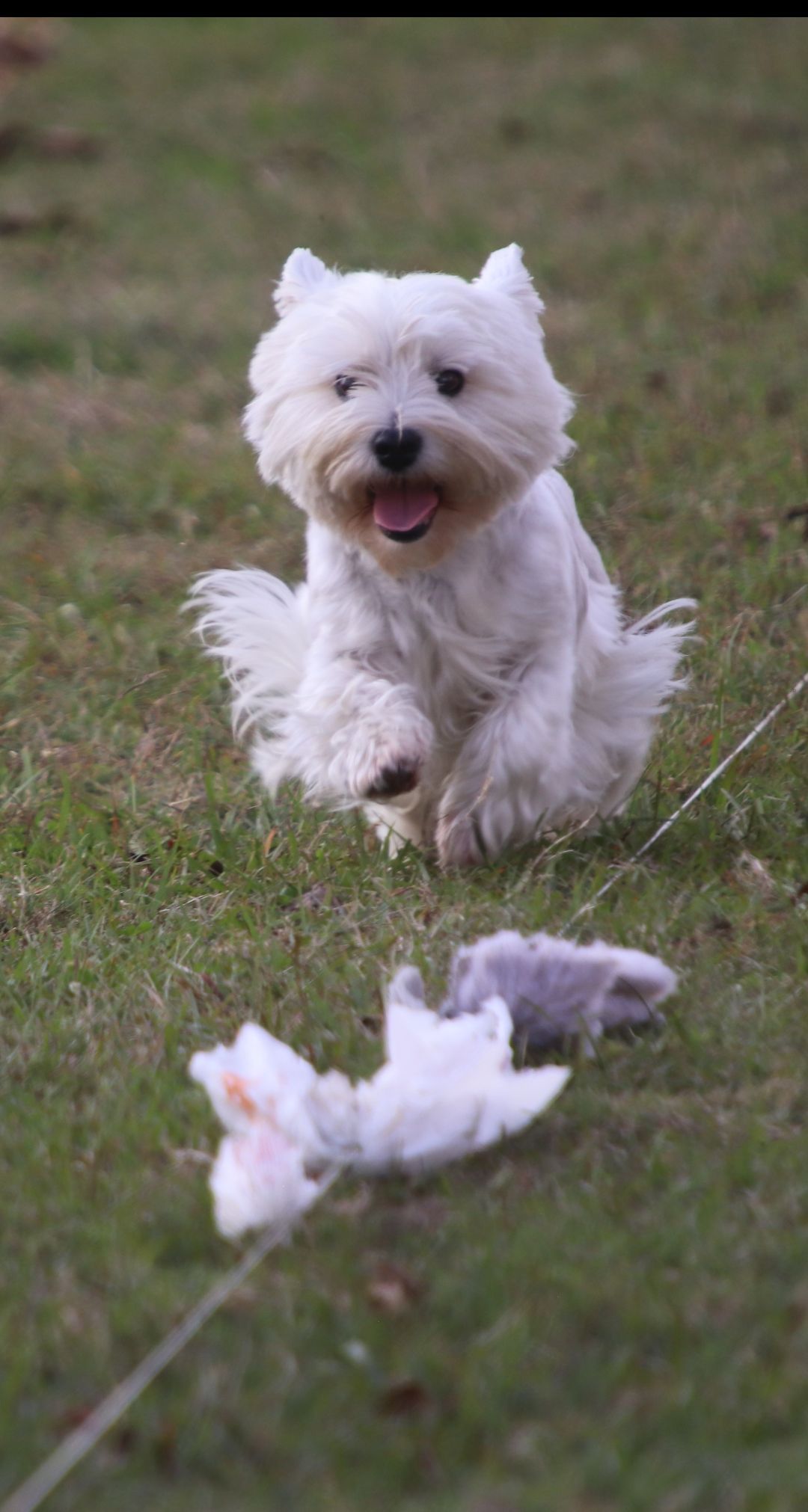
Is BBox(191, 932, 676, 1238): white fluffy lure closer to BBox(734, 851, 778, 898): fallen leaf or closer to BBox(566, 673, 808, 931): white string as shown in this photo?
BBox(566, 673, 808, 931): white string

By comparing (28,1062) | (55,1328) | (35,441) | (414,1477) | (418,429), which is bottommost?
(35,441)

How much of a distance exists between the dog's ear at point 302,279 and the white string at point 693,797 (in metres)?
1.32

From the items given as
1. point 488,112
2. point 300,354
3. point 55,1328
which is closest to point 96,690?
point 300,354

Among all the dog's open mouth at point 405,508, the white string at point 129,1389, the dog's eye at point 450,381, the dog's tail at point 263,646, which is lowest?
the dog's tail at point 263,646

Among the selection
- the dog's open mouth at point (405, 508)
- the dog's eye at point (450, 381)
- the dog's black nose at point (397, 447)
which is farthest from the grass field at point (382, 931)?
the dog's eye at point (450, 381)

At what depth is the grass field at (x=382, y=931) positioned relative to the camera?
90.2 inches

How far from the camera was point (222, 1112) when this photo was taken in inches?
113

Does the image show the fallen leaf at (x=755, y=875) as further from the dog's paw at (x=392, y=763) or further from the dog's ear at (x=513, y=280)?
the dog's ear at (x=513, y=280)

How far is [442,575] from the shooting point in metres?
4.07

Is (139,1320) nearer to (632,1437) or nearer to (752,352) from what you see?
(632,1437)

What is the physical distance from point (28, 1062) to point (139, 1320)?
936 millimetres

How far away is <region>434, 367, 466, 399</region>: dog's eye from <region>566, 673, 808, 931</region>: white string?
0.99m

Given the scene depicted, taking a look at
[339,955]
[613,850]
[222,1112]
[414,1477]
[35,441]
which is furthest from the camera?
[35,441]

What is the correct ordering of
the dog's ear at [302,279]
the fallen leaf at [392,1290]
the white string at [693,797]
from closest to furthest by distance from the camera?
the fallen leaf at [392,1290], the white string at [693,797], the dog's ear at [302,279]
